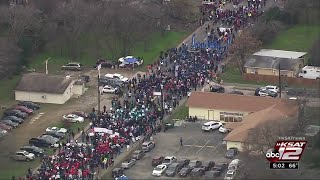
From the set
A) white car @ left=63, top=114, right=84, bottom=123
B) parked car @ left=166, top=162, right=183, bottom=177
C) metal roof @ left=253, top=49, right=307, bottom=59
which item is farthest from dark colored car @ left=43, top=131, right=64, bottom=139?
metal roof @ left=253, top=49, right=307, bottom=59

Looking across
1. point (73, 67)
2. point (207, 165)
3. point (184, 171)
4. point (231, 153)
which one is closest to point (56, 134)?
point (184, 171)

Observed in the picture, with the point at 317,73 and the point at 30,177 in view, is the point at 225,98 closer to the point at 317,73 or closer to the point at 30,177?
the point at 317,73

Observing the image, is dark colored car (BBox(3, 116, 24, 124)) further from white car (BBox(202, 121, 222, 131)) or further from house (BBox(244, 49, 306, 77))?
house (BBox(244, 49, 306, 77))

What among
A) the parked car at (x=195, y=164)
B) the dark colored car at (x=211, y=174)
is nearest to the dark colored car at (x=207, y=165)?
the parked car at (x=195, y=164)

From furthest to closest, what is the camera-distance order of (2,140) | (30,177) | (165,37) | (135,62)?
(165,37)
(135,62)
(2,140)
(30,177)

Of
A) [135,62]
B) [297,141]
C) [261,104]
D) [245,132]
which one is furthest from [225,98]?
[297,141]

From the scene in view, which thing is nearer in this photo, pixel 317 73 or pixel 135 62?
pixel 317 73
